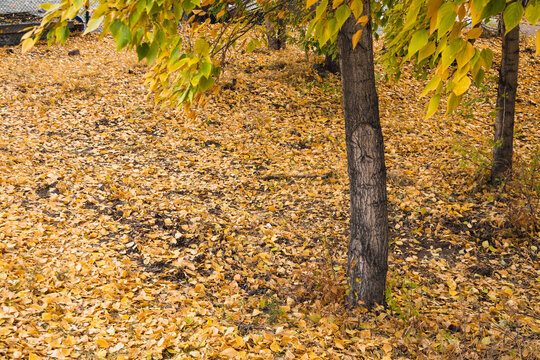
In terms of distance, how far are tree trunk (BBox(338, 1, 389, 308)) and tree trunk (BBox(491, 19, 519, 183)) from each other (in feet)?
10.9

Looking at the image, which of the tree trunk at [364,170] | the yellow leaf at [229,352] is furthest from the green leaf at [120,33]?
the yellow leaf at [229,352]

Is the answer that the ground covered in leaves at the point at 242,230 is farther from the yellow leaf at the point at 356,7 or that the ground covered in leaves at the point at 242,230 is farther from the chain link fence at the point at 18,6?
the chain link fence at the point at 18,6

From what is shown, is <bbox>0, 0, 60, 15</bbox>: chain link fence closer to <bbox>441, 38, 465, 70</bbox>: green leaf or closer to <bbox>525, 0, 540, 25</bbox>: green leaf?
<bbox>441, 38, 465, 70</bbox>: green leaf

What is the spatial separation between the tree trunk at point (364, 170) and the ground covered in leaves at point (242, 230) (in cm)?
32

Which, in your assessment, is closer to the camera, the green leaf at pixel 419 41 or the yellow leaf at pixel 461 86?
the yellow leaf at pixel 461 86

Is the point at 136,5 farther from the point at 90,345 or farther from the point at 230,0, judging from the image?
the point at 90,345

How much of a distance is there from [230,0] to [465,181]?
16.3ft

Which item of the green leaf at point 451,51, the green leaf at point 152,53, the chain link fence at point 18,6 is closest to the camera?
the green leaf at point 451,51

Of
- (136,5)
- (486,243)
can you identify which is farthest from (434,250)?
(136,5)

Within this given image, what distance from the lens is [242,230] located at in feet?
18.6

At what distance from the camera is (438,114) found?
9281mm

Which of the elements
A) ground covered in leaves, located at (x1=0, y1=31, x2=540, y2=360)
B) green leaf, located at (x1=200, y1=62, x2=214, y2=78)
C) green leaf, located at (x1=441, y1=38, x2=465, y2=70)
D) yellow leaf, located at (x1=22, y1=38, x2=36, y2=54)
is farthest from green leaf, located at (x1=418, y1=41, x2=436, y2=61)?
ground covered in leaves, located at (x1=0, y1=31, x2=540, y2=360)

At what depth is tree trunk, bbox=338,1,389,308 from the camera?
351cm

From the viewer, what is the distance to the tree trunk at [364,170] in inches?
138
